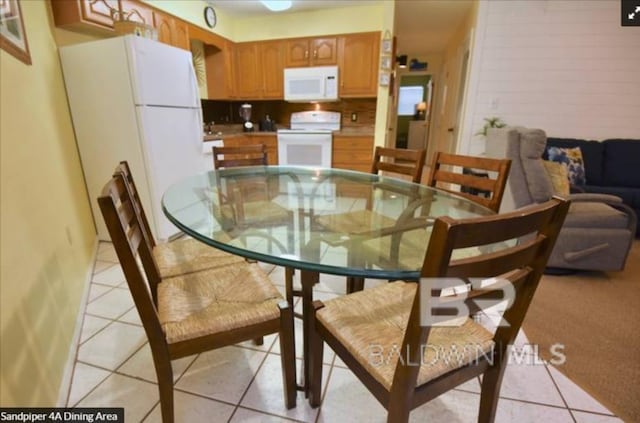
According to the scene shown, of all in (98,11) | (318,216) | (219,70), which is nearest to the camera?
(318,216)

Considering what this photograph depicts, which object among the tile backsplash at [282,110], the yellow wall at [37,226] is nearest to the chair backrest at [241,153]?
the yellow wall at [37,226]

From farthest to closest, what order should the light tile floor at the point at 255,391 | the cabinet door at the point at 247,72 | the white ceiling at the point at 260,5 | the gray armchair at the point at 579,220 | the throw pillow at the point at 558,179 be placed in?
the cabinet door at the point at 247,72 → the white ceiling at the point at 260,5 → the throw pillow at the point at 558,179 → the gray armchair at the point at 579,220 → the light tile floor at the point at 255,391

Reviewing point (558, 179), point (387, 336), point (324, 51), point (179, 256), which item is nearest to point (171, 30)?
point (324, 51)

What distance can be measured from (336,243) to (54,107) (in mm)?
2372

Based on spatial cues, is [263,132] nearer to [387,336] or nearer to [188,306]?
[188,306]

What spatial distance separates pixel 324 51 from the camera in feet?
13.3

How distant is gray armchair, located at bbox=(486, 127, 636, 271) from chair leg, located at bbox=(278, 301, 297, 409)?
77.8 inches

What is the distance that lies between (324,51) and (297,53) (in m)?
0.38

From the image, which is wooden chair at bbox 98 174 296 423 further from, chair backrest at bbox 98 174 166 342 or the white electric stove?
the white electric stove

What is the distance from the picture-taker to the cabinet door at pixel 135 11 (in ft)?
8.71

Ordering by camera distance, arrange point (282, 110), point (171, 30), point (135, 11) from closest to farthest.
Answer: point (135, 11), point (171, 30), point (282, 110)

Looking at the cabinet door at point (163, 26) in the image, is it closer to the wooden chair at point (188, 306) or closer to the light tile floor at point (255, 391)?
the wooden chair at point (188, 306)

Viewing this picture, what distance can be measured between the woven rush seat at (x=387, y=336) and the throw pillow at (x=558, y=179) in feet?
6.68

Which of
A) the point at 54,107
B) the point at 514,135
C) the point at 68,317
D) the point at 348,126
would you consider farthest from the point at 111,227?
the point at 348,126
